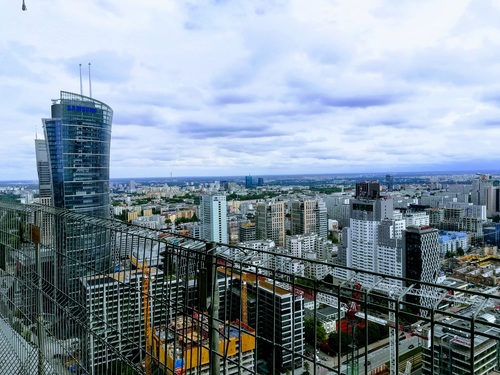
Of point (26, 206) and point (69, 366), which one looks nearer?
point (69, 366)

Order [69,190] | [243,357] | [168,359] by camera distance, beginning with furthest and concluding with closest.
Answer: [69,190], [168,359], [243,357]

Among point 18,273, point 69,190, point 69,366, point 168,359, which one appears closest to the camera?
point 168,359

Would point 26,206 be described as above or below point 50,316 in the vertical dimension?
above

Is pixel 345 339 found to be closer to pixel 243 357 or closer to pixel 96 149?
pixel 243 357

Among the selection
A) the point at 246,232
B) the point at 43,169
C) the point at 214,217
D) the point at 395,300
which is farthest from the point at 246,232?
the point at 395,300

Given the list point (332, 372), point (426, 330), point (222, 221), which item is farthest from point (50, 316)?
point (222, 221)

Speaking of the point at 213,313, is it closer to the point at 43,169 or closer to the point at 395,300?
the point at 395,300

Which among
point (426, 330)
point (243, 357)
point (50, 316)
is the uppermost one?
point (426, 330)
